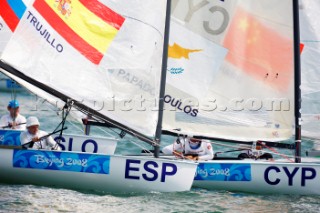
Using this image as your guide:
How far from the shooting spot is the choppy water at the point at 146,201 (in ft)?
37.4

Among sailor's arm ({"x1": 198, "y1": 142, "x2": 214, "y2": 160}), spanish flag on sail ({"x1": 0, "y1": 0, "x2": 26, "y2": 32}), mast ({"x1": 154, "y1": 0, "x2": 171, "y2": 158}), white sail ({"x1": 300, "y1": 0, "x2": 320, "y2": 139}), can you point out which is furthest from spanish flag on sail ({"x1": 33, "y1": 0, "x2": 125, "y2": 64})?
white sail ({"x1": 300, "y1": 0, "x2": 320, "y2": 139})

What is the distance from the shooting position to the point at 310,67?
13531 millimetres

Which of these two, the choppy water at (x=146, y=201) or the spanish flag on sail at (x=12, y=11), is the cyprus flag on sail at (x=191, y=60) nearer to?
the choppy water at (x=146, y=201)

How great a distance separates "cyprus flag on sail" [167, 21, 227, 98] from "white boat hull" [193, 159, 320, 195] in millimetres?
1309

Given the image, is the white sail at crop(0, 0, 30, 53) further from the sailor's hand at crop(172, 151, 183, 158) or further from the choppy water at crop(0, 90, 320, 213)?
the sailor's hand at crop(172, 151, 183, 158)

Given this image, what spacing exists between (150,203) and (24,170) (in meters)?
2.01

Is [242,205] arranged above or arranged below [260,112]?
below

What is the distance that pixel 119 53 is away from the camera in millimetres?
12203

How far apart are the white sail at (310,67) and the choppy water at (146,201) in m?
1.44

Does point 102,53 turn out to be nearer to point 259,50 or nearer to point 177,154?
point 177,154

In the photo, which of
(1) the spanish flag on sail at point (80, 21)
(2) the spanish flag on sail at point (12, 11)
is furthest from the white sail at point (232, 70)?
(2) the spanish flag on sail at point (12, 11)

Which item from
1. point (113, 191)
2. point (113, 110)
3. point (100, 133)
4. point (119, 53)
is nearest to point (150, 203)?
point (113, 191)

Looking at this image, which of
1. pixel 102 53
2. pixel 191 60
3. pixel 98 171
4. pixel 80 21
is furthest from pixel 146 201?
pixel 80 21

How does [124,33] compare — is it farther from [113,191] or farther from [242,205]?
[242,205]
